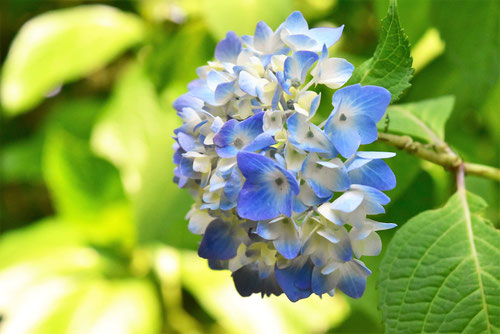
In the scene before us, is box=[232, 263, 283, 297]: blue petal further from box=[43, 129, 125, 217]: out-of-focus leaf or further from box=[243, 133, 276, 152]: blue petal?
box=[43, 129, 125, 217]: out-of-focus leaf

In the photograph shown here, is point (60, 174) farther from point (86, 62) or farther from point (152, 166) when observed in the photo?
point (152, 166)

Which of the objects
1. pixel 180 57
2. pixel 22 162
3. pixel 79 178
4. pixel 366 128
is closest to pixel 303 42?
pixel 366 128


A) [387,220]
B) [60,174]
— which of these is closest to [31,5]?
[60,174]

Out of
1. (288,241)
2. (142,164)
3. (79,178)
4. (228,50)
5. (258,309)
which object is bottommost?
(258,309)

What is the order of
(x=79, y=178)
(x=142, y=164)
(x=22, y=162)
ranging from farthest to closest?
(x=22, y=162), (x=79, y=178), (x=142, y=164)

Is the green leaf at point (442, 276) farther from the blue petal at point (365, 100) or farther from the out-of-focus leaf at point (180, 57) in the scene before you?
the out-of-focus leaf at point (180, 57)

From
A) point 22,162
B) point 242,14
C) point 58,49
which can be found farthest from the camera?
point 22,162

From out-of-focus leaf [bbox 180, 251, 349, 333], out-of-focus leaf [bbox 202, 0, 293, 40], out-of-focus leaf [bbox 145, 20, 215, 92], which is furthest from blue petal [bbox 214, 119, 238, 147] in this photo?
out-of-focus leaf [bbox 180, 251, 349, 333]

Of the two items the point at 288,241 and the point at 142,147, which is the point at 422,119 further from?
the point at 142,147
